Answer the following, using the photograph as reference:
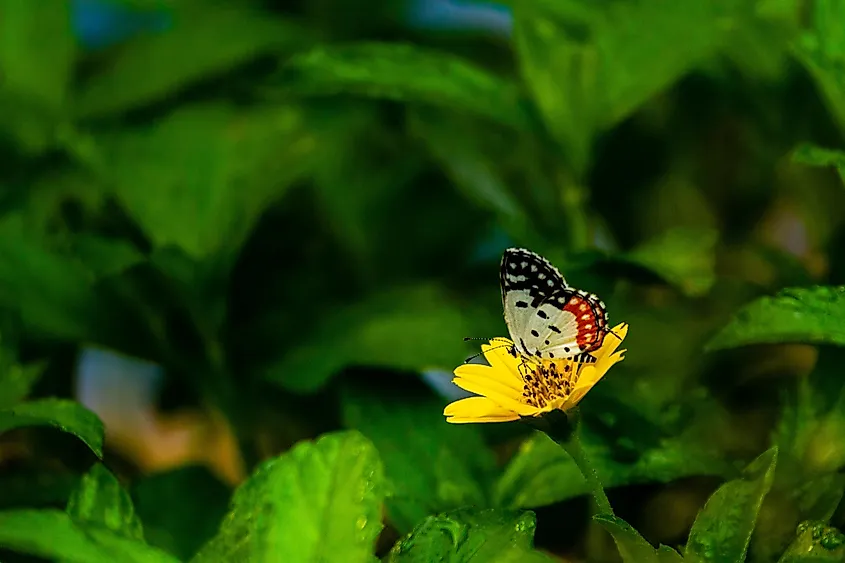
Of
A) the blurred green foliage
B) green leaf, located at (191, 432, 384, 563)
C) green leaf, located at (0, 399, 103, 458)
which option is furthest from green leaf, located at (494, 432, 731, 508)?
green leaf, located at (0, 399, 103, 458)

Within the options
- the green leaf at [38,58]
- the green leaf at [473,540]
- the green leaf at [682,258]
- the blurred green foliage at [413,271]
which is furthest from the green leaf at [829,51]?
the green leaf at [38,58]

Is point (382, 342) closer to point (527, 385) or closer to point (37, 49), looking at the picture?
point (527, 385)

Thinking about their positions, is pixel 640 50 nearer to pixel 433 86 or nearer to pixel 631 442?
pixel 433 86

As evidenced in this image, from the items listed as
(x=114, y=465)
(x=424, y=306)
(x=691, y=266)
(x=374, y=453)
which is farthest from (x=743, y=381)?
(x=114, y=465)

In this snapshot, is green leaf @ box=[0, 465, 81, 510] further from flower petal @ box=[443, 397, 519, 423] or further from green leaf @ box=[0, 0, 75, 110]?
green leaf @ box=[0, 0, 75, 110]

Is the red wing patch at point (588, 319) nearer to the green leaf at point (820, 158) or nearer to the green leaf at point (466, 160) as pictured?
the green leaf at point (820, 158)

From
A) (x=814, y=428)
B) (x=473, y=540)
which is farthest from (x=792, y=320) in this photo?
(x=473, y=540)
